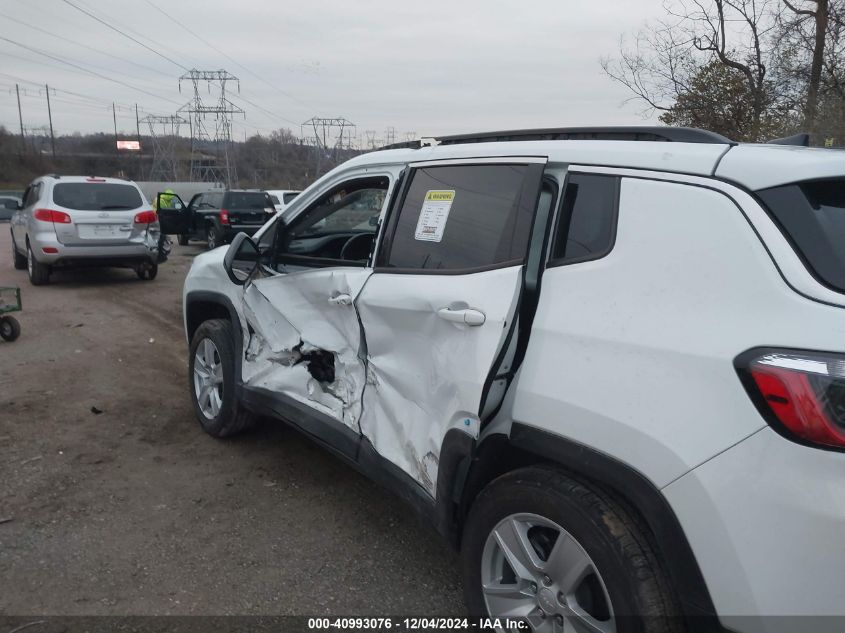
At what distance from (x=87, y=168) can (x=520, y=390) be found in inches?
3338

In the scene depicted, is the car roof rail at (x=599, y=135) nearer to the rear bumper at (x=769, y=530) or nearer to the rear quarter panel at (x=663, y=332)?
the rear quarter panel at (x=663, y=332)

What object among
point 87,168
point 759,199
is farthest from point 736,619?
point 87,168

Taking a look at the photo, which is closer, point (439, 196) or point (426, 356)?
point (426, 356)

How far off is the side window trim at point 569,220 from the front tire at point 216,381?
2.61 meters

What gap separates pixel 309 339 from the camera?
3.55m

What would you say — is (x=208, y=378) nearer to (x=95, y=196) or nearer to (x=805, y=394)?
(x=805, y=394)

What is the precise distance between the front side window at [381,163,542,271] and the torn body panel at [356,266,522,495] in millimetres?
95

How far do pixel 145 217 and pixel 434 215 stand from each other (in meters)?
9.21

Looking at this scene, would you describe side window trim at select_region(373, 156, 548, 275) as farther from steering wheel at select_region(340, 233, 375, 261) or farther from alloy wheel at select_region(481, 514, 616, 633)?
alloy wheel at select_region(481, 514, 616, 633)

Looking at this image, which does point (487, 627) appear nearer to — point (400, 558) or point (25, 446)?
point (400, 558)

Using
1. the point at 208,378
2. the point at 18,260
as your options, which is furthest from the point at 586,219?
the point at 18,260

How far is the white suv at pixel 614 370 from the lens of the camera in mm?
1665

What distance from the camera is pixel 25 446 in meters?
4.46

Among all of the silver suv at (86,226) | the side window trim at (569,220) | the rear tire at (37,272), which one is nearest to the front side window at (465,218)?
the side window trim at (569,220)
